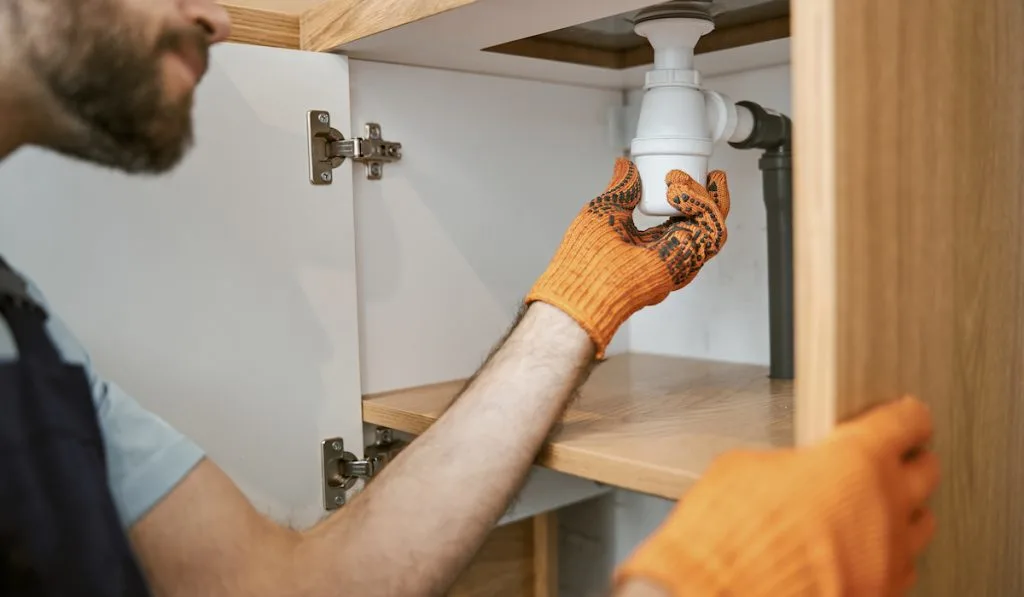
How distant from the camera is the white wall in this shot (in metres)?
1.15

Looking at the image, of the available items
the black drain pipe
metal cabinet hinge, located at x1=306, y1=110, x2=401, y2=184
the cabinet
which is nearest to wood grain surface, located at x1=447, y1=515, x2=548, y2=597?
the cabinet

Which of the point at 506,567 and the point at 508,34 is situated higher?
the point at 508,34

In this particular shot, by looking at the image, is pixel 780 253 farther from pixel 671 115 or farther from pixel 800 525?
pixel 800 525

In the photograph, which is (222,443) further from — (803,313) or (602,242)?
(803,313)

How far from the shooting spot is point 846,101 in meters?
0.52

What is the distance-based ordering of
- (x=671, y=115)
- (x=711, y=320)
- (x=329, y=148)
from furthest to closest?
(x=711, y=320) → (x=329, y=148) → (x=671, y=115)

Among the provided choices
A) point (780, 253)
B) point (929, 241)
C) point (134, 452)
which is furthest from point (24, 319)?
point (780, 253)

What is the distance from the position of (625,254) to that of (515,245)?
0.36 m

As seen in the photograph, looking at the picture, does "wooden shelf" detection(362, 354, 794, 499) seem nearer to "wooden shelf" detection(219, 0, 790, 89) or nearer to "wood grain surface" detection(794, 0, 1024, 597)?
"wood grain surface" detection(794, 0, 1024, 597)

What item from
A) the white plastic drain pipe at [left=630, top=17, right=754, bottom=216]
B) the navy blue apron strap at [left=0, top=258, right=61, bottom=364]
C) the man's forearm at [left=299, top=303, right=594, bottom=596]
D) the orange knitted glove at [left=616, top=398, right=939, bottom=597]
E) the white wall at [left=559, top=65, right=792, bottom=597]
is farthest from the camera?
the white wall at [left=559, top=65, right=792, bottom=597]


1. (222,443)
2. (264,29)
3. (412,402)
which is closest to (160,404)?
(222,443)

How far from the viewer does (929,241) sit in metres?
0.60

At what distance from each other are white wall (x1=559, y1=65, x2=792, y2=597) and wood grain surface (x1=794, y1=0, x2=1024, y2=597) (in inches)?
17.8

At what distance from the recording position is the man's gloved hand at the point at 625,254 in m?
0.80
